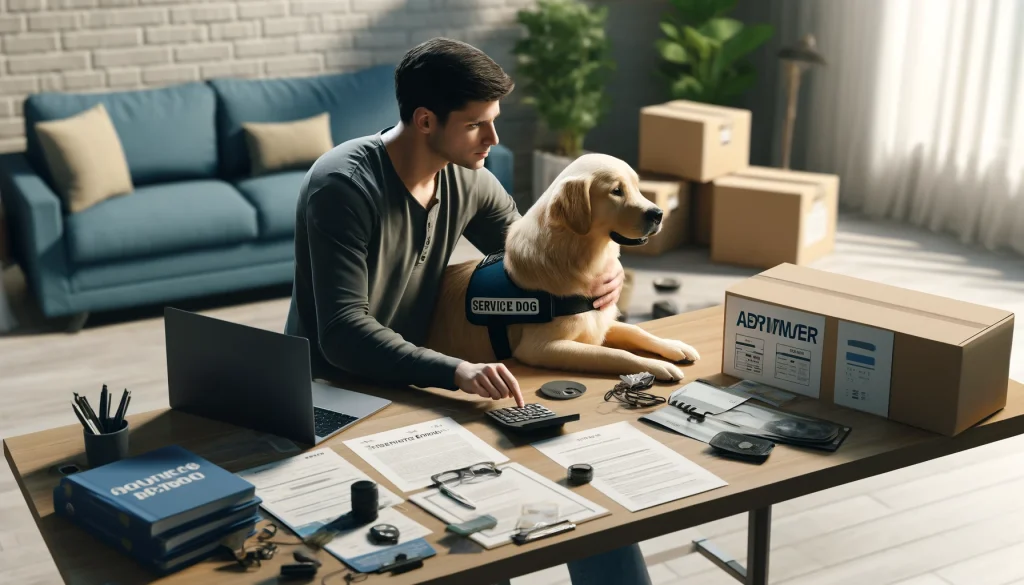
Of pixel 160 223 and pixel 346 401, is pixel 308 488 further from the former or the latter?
pixel 160 223

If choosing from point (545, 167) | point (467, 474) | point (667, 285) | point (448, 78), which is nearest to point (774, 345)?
point (467, 474)

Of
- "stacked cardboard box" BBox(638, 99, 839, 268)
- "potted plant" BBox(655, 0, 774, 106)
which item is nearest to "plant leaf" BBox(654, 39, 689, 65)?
"potted plant" BBox(655, 0, 774, 106)

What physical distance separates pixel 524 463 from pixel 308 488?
328mm

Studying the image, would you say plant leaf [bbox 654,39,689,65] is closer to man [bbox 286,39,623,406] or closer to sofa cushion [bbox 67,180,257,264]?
sofa cushion [bbox 67,180,257,264]

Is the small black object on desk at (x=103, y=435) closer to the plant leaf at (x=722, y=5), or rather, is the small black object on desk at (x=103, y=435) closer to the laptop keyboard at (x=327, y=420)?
the laptop keyboard at (x=327, y=420)

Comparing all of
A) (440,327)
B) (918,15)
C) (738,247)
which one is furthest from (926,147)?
(440,327)

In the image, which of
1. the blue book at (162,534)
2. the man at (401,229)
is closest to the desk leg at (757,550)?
the man at (401,229)

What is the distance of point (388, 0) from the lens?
18.0ft

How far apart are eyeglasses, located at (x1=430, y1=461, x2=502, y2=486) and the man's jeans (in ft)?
1.27

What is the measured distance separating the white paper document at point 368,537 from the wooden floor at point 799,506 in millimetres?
1029

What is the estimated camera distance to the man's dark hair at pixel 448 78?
2051 millimetres

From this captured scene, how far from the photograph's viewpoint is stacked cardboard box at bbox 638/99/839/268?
4891 mm

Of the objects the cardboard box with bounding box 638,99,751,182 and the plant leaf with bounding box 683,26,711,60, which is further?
the plant leaf with bounding box 683,26,711,60

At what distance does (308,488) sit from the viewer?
168 centimetres
